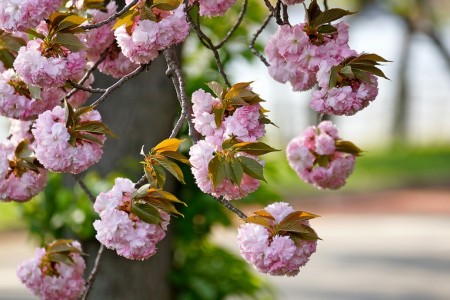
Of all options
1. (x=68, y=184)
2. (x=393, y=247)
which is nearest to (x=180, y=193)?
(x=68, y=184)

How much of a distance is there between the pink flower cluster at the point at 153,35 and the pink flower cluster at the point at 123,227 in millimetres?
295

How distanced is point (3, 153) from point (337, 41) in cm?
89

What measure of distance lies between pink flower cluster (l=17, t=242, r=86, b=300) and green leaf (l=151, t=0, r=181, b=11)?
0.70 meters

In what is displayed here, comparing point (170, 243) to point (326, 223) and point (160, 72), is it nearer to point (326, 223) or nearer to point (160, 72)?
point (160, 72)

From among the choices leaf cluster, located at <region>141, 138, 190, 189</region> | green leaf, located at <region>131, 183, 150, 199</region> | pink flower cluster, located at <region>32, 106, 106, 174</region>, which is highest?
leaf cluster, located at <region>141, 138, 190, 189</region>


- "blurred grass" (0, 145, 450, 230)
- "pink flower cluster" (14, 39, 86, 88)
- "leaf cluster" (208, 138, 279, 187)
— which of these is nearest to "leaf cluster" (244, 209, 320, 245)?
"leaf cluster" (208, 138, 279, 187)

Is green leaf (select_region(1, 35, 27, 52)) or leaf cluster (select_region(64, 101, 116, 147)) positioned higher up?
leaf cluster (select_region(64, 101, 116, 147))

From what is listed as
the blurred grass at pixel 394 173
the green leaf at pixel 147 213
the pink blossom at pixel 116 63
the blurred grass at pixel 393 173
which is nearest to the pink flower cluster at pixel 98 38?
the pink blossom at pixel 116 63

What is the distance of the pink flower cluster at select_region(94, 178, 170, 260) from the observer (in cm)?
173

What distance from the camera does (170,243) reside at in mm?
3549

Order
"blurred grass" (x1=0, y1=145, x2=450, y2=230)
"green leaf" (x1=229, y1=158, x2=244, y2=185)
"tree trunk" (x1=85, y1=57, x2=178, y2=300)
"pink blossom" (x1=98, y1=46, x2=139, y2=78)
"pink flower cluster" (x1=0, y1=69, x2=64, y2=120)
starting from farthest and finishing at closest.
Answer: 1. "blurred grass" (x1=0, y1=145, x2=450, y2=230)
2. "tree trunk" (x1=85, y1=57, x2=178, y2=300)
3. "pink blossom" (x1=98, y1=46, x2=139, y2=78)
4. "pink flower cluster" (x1=0, y1=69, x2=64, y2=120)
5. "green leaf" (x1=229, y1=158, x2=244, y2=185)

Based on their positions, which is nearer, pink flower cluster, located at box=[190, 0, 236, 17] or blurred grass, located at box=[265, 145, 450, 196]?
pink flower cluster, located at box=[190, 0, 236, 17]

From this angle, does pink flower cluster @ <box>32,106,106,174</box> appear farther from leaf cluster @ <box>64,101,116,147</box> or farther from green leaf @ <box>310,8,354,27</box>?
green leaf @ <box>310,8,354,27</box>

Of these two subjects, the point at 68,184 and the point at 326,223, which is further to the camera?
the point at 326,223
